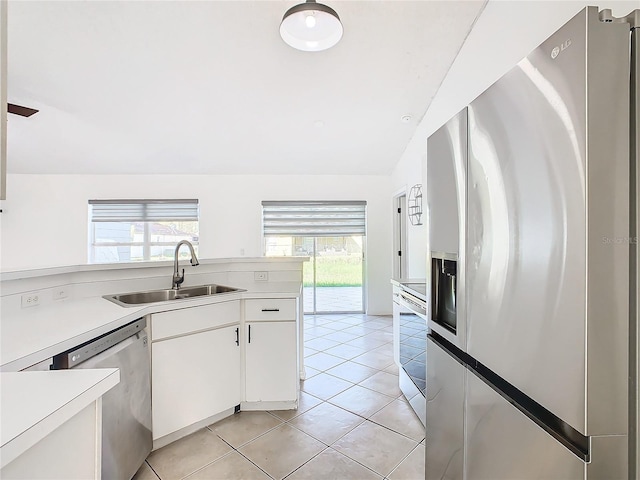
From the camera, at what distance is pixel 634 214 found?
2.18ft

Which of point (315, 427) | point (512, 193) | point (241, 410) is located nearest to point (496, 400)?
point (512, 193)

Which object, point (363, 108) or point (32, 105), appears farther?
point (363, 108)

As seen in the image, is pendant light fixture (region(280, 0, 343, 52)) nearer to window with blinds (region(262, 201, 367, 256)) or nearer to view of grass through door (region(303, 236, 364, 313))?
window with blinds (region(262, 201, 367, 256))

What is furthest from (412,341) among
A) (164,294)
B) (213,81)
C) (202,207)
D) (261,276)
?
(202,207)

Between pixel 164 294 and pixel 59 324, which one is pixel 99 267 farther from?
pixel 59 324

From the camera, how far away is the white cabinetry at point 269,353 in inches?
92.7

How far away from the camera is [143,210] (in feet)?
17.3

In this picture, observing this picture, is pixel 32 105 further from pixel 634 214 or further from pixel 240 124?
pixel 634 214

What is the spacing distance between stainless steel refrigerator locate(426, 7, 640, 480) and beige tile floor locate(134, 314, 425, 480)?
37.0 inches

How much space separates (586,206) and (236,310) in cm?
210

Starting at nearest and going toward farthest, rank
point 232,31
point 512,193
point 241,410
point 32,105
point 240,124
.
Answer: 1. point 512,193
2. point 241,410
3. point 232,31
4. point 32,105
5. point 240,124

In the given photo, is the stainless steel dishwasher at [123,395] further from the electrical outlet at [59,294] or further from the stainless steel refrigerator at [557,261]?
the stainless steel refrigerator at [557,261]

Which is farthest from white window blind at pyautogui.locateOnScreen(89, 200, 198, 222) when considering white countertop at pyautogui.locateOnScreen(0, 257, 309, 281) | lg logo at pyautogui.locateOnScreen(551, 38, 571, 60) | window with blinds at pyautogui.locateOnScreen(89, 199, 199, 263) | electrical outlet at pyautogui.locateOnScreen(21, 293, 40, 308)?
lg logo at pyautogui.locateOnScreen(551, 38, 571, 60)

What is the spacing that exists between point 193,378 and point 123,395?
521 mm
